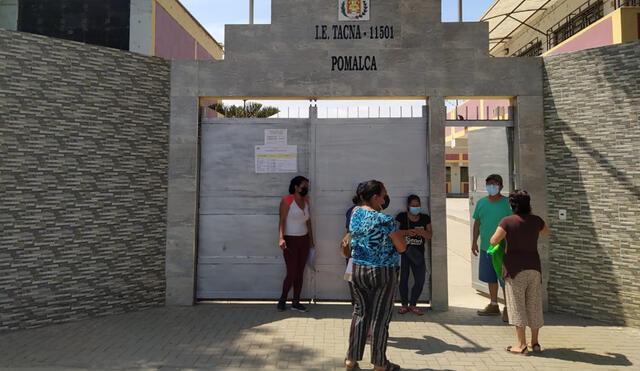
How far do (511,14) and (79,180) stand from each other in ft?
55.0

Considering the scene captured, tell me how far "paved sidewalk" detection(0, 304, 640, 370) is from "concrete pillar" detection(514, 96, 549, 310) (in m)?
0.97

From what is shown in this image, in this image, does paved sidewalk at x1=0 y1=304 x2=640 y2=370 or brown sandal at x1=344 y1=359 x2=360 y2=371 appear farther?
paved sidewalk at x1=0 y1=304 x2=640 y2=370

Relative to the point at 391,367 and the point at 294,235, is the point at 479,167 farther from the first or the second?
the point at 391,367

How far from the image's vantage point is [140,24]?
36.3ft

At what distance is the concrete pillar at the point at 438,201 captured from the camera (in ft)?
17.6

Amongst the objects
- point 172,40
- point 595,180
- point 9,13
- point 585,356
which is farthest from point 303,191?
point 9,13

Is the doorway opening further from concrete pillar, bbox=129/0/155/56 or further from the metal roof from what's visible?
the metal roof

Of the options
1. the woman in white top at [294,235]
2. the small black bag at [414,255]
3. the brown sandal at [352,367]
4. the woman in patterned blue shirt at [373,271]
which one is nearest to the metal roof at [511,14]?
the small black bag at [414,255]

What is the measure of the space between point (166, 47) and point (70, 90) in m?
8.15

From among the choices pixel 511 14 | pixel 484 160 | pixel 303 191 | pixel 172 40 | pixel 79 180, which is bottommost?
pixel 303 191

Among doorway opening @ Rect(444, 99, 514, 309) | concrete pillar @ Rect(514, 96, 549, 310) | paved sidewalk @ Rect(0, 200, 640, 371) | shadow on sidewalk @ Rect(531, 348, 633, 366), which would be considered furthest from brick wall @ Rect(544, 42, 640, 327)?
shadow on sidewalk @ Rect(531, 348, 633, 366)

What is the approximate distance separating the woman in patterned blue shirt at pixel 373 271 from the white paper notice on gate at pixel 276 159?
2338mm

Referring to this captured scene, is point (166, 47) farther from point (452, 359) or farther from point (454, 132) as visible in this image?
point (454, 132)

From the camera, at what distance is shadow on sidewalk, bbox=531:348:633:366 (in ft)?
12.2
